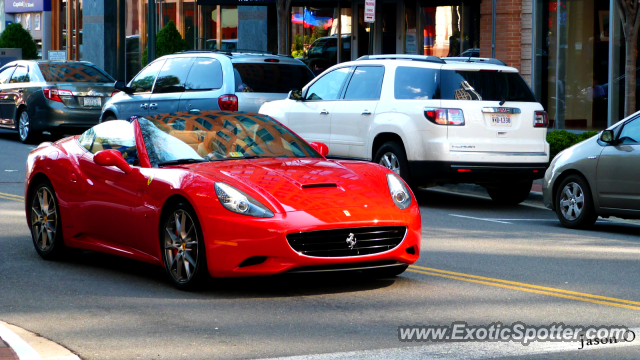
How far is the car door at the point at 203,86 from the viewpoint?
14734mm

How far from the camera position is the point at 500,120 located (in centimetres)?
1220

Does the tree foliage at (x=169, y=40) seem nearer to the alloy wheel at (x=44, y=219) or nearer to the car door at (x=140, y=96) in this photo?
the car door at (x=140, y=96)

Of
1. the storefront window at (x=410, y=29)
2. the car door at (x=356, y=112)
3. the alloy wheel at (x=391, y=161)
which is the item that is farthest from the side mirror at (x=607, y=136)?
the storefront window at (x=410, y=29)

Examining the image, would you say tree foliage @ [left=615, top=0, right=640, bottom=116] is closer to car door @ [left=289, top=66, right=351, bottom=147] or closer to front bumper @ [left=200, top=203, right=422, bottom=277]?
car door @ [left=289, top=66, right=351, bottom=147]

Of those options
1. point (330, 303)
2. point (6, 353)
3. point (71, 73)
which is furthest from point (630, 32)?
point (6, 353)

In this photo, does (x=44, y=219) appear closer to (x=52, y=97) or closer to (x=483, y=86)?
(x=483, y=86)

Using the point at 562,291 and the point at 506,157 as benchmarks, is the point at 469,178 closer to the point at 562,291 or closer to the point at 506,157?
the point at 506,157

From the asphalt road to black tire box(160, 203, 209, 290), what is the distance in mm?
131

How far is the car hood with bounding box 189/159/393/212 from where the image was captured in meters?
6.82

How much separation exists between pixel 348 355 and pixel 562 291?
2492 mm

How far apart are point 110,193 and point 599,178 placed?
5.78 m

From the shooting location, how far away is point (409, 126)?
1230cm

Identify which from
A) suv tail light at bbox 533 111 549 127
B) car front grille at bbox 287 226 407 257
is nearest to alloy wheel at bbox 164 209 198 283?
car front grille at bbox 287 226 407 257

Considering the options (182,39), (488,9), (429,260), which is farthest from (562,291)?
(182,39)
